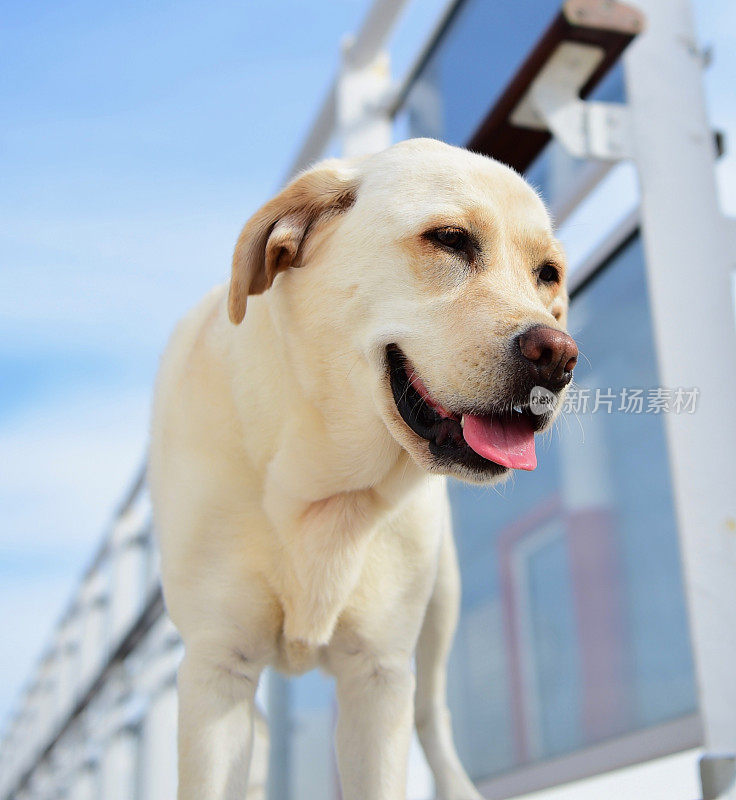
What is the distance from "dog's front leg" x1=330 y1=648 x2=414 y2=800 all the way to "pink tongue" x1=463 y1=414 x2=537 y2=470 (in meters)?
0.58

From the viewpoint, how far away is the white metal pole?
2223 mm

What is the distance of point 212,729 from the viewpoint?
179 centimetres

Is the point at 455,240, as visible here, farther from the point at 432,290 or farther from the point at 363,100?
the point at 363,100

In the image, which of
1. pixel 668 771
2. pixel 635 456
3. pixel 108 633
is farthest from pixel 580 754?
pixel 108 633

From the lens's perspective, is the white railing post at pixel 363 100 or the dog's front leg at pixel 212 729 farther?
the white railing post at pixel 363 100

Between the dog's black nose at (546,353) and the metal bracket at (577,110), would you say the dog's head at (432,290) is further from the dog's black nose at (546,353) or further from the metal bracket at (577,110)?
the metal bracket at (577,110)

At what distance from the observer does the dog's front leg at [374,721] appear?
186 centimetres

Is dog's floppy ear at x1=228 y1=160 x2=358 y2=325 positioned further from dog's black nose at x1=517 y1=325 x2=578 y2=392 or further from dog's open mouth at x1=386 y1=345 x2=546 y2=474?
dog's black nose at x1=517 y1=325 x2=578 y2=392

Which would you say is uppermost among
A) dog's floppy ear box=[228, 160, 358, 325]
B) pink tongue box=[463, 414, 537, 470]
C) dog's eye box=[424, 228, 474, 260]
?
dog's floppy ear box=[228, 160, 358, 325]

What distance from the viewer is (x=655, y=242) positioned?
255 cm

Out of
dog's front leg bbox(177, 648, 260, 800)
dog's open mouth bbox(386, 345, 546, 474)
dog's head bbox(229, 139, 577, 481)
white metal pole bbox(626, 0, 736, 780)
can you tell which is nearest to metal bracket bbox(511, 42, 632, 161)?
white metal pole bbox(626, 0, 736, 780)

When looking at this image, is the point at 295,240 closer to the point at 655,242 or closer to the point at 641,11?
the point at 655,242

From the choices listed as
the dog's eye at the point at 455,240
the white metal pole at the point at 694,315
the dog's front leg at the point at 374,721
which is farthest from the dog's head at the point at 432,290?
the white metal pole at the point at 694,315

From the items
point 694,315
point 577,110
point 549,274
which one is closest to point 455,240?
point 549,274
